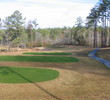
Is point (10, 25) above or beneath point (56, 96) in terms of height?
above

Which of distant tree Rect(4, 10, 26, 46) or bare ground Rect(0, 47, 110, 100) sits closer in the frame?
bare ground Rect(0, 47, 110, 100)

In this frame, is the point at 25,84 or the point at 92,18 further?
the point at 92,18

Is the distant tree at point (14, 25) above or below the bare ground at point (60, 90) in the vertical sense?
above

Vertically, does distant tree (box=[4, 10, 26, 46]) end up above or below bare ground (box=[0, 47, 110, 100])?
above

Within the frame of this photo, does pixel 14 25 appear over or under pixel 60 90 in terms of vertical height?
over

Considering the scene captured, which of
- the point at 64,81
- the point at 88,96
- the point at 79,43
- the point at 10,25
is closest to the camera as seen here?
the point at 88,96

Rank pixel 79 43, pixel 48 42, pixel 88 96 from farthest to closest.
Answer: pixel 48 42 → pixel 79 43 → pixel 88 96

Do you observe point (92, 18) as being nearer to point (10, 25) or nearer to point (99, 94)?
point (10, 25)

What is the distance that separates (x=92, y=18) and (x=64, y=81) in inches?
1680

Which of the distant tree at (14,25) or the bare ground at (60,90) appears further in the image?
the distant tree at (14,25)

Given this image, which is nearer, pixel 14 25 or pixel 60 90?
pixel 60 90

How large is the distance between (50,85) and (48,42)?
55.1m

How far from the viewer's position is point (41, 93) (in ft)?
24.9

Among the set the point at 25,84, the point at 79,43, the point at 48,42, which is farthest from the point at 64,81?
the point at 48,42
